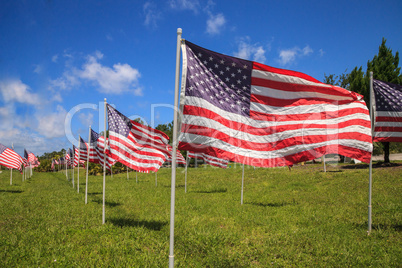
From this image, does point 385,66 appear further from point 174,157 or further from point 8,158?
point 8,158

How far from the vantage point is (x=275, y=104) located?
5352mm

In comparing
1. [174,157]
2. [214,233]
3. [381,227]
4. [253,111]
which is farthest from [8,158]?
[381,227]

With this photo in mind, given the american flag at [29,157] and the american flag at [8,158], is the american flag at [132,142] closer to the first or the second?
the american flag at [8,158]

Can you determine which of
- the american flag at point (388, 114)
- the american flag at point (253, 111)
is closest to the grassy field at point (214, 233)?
the american flag at point (253, 111)

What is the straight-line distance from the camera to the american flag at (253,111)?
15.3 ft

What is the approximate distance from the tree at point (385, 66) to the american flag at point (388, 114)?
2087cm

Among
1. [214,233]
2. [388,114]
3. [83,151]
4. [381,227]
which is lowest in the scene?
[214,233]

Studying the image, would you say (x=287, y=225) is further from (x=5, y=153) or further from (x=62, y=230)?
(x=5, y=153)

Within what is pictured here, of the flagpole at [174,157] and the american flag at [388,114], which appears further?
the american flag at [388,114]

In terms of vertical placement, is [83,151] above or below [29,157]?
above

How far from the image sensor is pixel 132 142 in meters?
9.73

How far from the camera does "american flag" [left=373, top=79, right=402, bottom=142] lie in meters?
7.81

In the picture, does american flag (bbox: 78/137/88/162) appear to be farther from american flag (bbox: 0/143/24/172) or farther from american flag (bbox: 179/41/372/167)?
american flag (bbox: 179/41/372/167)

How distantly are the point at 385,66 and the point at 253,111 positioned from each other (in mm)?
27930
